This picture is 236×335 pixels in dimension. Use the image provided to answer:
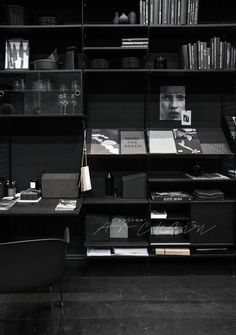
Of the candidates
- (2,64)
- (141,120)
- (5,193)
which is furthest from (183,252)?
(2,64)

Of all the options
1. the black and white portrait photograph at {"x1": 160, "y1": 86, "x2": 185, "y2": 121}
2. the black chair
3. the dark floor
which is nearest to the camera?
the black chair

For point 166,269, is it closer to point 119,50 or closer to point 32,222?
point 32,222

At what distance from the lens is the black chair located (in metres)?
1.84

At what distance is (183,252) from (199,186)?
2.23 ft

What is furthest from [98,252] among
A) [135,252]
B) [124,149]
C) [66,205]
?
[124,149]

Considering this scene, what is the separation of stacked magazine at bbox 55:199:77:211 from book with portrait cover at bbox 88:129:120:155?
18.7 inches

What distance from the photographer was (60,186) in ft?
9.89

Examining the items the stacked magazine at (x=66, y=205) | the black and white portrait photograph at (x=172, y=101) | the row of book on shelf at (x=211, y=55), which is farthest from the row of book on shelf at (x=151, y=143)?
the row of book on shelf at (x=211, y=55)

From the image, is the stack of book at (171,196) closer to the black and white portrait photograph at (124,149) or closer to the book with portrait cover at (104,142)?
the black and white portrait photograph at (124,149)

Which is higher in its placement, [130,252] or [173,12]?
[173,12]

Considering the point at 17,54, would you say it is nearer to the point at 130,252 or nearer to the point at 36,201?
the point at 36,201

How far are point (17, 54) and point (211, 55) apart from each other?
1720 millimetres

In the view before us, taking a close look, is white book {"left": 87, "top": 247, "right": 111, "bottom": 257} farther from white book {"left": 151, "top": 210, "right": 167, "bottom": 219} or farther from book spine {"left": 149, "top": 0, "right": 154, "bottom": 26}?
book spine {"left": 149, "top": 0, "right": 154, "bottom": 26}

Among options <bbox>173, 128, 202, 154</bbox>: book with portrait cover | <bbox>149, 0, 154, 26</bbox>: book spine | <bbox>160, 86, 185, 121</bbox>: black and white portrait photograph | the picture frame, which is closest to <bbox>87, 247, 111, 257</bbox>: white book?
<bbox>173, 128, 202, 154</bbox>: book with portrait cover
